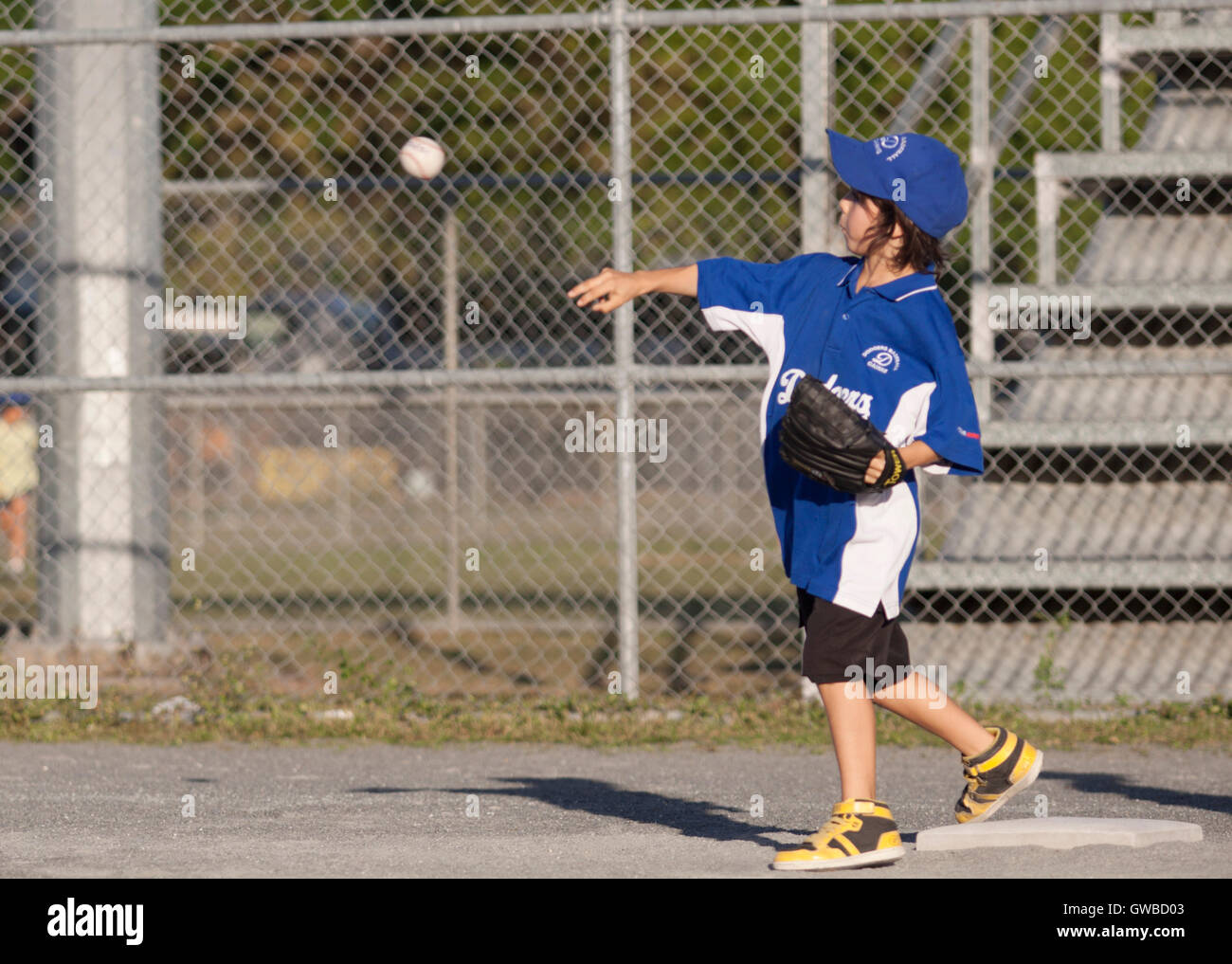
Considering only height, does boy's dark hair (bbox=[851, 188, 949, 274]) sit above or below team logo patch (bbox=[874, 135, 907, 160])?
below

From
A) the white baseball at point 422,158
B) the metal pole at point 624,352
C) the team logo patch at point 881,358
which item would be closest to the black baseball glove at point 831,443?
the team logo patch at point 881,358

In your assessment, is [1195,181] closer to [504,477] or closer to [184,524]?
[504,477]

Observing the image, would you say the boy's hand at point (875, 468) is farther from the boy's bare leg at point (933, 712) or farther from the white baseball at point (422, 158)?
the white baseball at point (422, 158)

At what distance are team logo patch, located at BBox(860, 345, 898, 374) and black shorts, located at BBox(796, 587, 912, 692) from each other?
603 mm

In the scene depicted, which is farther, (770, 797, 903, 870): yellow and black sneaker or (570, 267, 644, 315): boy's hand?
(570, 267, 644, 315): boy's hand

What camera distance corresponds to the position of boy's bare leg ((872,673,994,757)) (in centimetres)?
414

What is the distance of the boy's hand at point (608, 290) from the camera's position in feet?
13.8

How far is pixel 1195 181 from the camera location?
723cm

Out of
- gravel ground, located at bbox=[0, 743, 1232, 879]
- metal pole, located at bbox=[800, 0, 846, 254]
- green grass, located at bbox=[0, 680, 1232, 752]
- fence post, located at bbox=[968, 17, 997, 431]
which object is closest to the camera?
gravel ground, located at bbox=[0, 743, 1232, 879]

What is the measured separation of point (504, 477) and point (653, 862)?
10.9 meters

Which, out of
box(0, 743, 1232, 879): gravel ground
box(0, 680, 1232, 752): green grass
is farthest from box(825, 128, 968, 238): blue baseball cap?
box(0, 680, 1232, 752): green grass

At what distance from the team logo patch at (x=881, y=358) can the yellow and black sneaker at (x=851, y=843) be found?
1082mm

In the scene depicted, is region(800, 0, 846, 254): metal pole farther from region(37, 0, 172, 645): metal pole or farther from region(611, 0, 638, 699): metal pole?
region(37, 0, 172, 645): metal pole

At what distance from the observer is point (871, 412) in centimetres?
404
